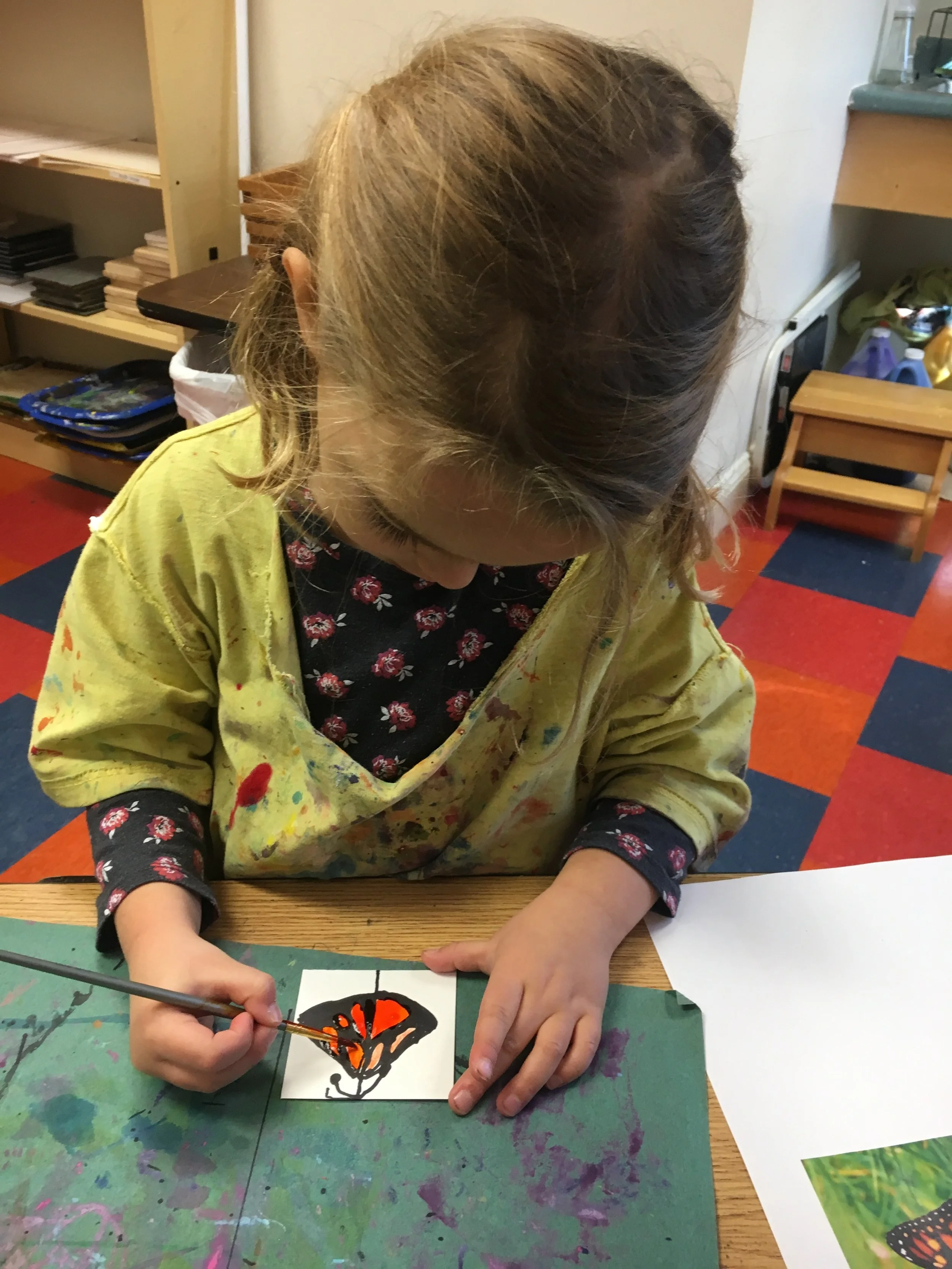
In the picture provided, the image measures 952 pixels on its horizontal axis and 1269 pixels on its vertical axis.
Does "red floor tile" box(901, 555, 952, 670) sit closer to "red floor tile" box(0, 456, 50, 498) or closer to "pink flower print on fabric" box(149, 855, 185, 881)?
"pink flower print on fabric" box(149, 855, 185, 881)

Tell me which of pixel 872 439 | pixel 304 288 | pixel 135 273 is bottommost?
pixel 872 439

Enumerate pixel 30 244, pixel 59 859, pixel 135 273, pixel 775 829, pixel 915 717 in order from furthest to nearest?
1. pixel 30 244
2. pixel 135 273
3. pixel 915 717
4. pixel 775 829
5. pixel 59 859

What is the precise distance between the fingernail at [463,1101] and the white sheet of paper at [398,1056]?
1 cm

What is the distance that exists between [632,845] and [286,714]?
24 cm

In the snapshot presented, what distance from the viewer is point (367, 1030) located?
20.5 inches

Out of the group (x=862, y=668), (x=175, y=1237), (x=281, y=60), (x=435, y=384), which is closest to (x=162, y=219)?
(x=281, y=60)

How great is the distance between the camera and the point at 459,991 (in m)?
0.55

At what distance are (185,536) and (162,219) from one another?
1942 mm

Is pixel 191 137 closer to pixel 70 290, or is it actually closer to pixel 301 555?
pixel 70 290

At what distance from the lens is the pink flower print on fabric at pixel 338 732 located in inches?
25.4

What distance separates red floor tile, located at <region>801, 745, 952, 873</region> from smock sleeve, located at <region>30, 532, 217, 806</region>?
1077 millimetres

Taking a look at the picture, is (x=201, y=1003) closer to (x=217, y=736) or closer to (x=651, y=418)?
(x=217, y=736)

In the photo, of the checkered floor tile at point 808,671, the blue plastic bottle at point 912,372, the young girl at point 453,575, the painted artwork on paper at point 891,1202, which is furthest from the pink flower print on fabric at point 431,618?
the blue plastic bottle at point 912,372

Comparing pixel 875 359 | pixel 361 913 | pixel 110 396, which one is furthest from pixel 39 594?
pixel 875 359
